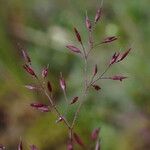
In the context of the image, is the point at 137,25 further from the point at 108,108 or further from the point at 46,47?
the point at 46,47

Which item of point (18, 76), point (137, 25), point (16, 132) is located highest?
point (137, 25)

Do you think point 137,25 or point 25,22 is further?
point 25,22

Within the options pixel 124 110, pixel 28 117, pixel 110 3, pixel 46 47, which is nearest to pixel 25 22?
pixel 46 47

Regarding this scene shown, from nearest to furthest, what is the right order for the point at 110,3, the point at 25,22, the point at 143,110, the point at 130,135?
the point at 130,135 → the point at 143,110 → the point at 110,3 → the point at 25,22

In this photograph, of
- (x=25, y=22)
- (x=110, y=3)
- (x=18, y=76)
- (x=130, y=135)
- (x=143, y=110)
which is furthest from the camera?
(x=25, y=22)

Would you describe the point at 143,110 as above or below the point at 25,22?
below

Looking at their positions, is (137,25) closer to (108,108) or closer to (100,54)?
(100,54)
